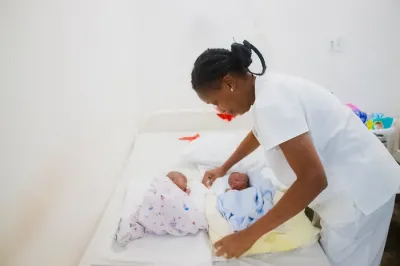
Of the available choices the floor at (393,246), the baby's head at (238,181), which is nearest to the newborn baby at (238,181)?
the baby's head at (238,181)

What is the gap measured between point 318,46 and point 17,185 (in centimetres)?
204

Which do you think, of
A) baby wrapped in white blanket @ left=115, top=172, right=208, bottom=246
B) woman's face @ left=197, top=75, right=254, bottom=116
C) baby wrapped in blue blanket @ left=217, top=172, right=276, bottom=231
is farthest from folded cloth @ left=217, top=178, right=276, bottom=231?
woman's face @ left=197, top=75, right=254, bottom=116

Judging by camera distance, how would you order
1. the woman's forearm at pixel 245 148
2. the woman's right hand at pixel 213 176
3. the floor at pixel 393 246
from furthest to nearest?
the floor at pixel 393 246 < the woman's right hand at pixel 213 176 < the woman's forearm at pixel 245 148

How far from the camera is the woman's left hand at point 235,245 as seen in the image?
3.78ft

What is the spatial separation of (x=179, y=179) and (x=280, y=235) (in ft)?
1.90

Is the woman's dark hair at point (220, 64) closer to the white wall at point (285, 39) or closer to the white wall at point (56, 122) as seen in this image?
the white wall at point (56, 122)

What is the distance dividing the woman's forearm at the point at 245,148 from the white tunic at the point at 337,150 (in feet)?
1.18

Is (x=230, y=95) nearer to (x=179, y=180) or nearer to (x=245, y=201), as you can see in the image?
(x=245, y=201)

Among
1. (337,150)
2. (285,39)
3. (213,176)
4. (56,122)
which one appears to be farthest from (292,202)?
(285,39)

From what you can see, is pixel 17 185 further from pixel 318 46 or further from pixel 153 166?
pixel 318 46

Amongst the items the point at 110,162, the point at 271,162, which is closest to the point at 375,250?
the point at 271,162

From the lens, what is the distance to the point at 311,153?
1.01m

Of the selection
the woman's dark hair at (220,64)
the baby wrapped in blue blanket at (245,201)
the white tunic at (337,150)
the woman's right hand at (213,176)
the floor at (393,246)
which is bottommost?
the floor at (393,246)

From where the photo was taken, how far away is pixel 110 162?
202 centimetres
